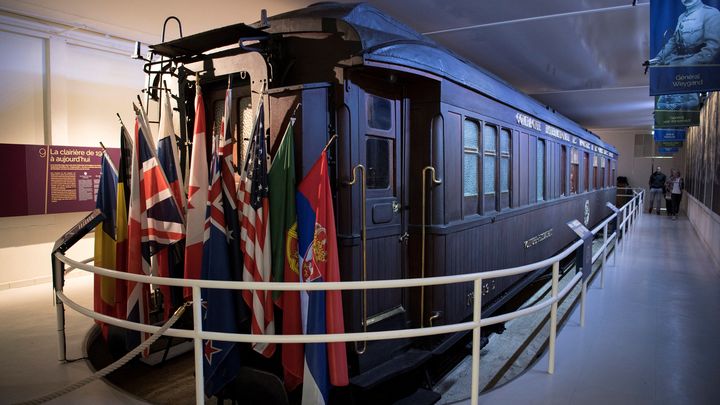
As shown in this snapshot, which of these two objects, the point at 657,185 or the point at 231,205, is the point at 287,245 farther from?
the point at 657,185

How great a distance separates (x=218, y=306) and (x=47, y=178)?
5824mm

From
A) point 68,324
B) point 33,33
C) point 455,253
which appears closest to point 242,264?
point 455,253

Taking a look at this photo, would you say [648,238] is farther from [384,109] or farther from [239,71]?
[239,71]

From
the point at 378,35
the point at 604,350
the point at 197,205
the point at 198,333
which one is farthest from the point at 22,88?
the point at 604,350

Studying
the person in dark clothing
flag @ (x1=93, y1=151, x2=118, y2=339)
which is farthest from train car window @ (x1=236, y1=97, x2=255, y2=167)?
the person in dark clothing

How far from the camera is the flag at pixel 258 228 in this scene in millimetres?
3363

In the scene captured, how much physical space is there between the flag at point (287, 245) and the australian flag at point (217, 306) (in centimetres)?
35

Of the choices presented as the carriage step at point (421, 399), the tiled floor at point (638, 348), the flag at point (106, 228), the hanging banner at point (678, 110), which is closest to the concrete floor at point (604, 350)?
the tiled floor at point (638, 348)

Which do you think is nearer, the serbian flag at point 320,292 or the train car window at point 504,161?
the serbian flag at point 320,292

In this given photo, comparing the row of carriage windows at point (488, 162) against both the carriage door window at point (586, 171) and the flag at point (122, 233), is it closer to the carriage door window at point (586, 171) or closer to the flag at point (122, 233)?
the flag at point (122, 233)

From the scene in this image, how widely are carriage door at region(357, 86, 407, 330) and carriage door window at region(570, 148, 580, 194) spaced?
7.89 metres

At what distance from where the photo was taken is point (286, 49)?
3.62m

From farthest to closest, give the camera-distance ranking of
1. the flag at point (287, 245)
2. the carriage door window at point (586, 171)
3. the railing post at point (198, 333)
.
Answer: the carriage door window at point (586, 171)
the flag at point (287, 245)
the railing post at point (198, 333)

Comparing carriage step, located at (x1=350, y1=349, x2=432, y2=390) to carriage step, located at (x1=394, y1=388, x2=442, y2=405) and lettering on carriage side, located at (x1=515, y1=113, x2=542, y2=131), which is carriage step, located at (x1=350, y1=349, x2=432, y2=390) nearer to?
carriage step, located at (x1=394, y1=388, x2=442, y2=405)
